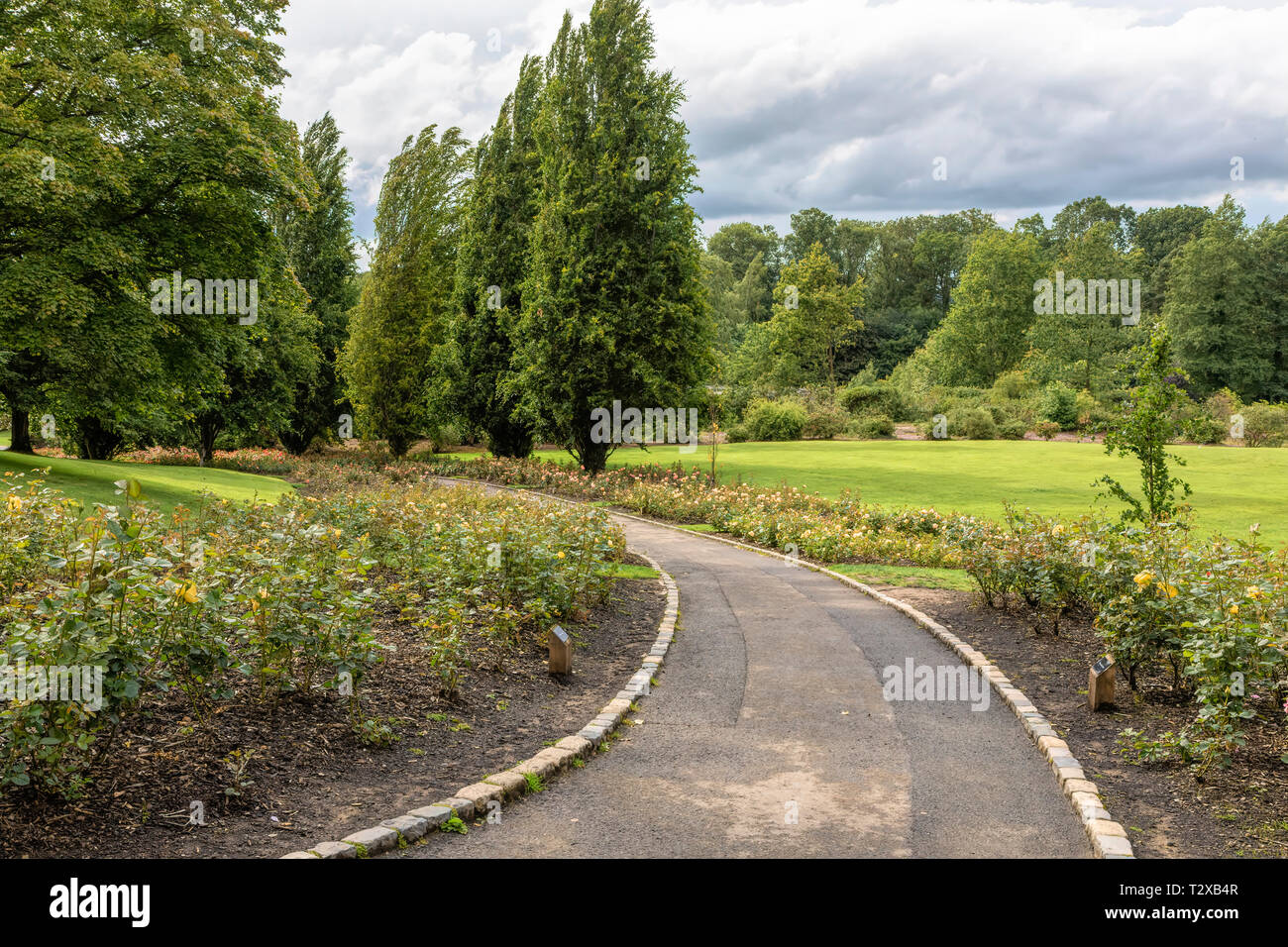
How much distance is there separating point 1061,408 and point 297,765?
50.2 metres

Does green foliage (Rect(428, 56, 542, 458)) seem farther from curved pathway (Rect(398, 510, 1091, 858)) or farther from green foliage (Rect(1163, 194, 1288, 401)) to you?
green foliage (Rect(1163, 194, 1288, 401))

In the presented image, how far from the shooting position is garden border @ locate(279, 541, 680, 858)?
4.12 m

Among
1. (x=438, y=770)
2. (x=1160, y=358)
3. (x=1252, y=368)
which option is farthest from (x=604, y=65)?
(x=1252, y=368)

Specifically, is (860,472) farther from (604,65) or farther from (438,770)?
(438,770)

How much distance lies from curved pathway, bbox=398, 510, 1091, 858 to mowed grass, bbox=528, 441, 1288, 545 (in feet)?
31.4

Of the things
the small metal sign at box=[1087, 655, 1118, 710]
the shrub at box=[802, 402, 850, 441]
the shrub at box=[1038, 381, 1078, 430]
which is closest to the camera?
the small metal sign at box=[1087, 655, 1118, 710]

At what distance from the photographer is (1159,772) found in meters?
5.55

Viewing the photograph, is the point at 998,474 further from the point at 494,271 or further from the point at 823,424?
the point at 494,271

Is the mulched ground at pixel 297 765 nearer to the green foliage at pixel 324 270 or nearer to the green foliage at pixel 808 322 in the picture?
the green foliage at pixel 324 270

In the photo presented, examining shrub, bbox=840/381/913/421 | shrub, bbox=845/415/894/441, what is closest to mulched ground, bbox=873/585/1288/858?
shrub, bbox=845/415/894/441

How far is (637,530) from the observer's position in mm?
19016

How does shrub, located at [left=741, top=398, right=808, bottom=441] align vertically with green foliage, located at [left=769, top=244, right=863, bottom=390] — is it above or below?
below
